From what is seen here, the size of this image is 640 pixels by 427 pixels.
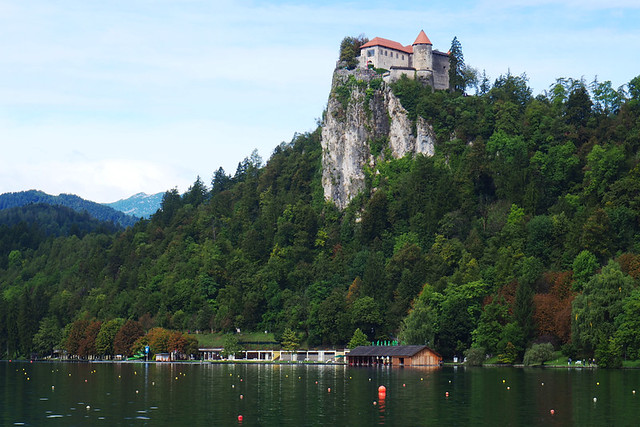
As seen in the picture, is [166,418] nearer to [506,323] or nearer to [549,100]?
[506,323]

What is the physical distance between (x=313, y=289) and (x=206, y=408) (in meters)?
115

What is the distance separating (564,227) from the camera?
15100 centimetres

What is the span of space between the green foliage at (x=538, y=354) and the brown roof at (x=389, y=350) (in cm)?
1789

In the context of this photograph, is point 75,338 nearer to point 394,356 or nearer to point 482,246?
point 394,356

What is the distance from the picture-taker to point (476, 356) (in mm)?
130875

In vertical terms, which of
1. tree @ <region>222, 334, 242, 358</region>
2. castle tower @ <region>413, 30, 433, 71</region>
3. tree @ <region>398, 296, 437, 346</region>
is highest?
castle tower @ <region>413, 30, 433, 71</region>

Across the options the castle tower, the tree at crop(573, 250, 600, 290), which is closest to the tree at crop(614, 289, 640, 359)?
the tree at crop(573, 250, 600, 290)

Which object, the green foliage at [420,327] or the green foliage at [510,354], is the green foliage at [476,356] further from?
the green foliage at [420,327]

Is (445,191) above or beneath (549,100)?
beneath

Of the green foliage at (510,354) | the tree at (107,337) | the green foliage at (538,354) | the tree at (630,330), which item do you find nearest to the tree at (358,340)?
the green foliage at (510,354)

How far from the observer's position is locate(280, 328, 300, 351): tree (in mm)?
169250

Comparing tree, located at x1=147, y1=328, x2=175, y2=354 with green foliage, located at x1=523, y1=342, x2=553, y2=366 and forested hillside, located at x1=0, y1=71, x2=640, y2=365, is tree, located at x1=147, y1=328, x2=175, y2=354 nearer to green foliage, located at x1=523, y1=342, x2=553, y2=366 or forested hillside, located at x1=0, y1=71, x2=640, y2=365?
forested hillside, located at x1=0, y1=71, x2=640, y2=365

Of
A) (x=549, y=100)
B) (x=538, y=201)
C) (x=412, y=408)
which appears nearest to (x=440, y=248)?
(x=538, y=201)

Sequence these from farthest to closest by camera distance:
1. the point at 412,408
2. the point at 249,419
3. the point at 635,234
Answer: the point at 635,234 < the point at 412,408 < the point at 249,419
